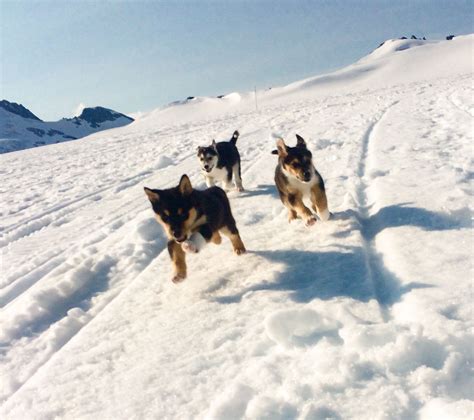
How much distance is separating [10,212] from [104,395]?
26.4ft

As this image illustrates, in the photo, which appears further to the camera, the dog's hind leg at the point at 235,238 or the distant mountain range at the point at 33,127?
the distant mountain range at the point at 33,127

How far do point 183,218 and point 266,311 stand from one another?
126 cm

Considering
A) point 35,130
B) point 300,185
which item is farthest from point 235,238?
point 35,130

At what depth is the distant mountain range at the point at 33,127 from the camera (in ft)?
472

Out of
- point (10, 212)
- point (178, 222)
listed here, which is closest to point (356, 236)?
point (178, 222)

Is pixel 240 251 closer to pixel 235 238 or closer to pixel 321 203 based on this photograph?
pixel 235 238

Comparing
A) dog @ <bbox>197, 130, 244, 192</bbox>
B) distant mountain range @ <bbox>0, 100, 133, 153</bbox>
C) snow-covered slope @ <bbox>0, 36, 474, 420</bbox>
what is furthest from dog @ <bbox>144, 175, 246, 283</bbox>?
distant mountain range @ <bbox>0, 100, 133, 153</bbox>

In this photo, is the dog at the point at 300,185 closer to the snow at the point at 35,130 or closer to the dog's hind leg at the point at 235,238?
the dog's hind leg at the point at 235,238

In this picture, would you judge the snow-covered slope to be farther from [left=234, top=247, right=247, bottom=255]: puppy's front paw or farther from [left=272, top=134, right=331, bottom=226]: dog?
[left=272, top=134, right=331, bottom=226]: dog

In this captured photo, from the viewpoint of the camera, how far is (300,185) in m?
5.73

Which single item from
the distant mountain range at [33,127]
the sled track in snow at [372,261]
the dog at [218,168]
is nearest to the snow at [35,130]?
the distant mountain range at [33,127]

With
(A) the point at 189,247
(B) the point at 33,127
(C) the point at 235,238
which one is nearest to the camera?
(A) the point at 189,247

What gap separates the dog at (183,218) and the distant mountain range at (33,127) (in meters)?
130

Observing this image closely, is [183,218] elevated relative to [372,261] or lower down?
elevated
